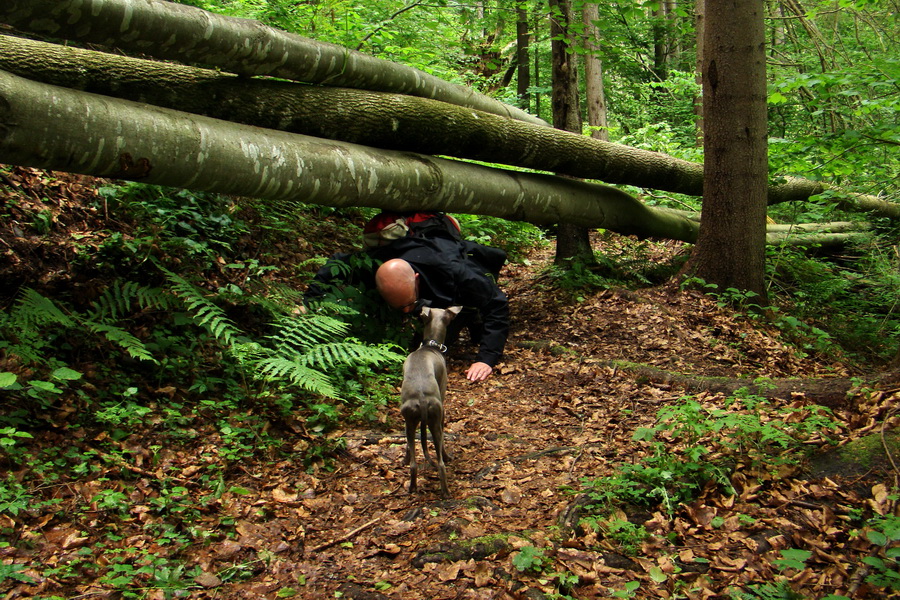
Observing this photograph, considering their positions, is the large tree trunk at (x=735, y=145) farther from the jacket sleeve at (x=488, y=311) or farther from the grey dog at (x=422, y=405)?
the grey dog at (x=422, y=405)

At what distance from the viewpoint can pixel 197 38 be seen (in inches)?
170

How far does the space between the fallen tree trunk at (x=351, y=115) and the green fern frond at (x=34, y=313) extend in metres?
1.44

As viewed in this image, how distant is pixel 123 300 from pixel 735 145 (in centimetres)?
615

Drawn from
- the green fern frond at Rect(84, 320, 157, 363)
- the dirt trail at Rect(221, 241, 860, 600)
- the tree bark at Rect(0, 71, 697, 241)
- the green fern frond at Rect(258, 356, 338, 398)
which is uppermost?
the tree bark at Rect(0, 71, 697, 241)

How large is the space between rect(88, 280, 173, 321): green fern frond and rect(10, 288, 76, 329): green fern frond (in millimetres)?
335

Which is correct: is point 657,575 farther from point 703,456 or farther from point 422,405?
point 422,405

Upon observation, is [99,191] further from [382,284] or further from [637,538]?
[637,538]

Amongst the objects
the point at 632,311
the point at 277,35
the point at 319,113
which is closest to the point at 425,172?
the point at 319,113

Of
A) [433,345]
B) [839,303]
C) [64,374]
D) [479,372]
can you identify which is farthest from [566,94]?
[64,374]

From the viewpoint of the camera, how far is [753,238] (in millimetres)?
6344

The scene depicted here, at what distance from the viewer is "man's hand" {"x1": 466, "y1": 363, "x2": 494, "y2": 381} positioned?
5.59 meters

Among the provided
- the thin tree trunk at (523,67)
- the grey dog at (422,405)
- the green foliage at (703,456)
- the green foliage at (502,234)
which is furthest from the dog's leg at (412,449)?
the thin tree trunk at (523,67)

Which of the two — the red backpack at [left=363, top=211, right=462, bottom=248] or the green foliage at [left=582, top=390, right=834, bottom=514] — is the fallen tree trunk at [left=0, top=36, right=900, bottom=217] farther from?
the green foliage at [left=582, top=390, right=834, bottom=514]

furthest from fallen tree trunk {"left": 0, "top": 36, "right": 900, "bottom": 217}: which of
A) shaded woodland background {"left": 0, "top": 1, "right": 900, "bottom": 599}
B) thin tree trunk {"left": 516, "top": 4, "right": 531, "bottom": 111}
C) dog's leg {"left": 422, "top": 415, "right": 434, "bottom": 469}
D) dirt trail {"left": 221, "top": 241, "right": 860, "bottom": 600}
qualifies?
thin tree trunk {"left": 516, "top": 4, "right": 531, "bottom": 111}
